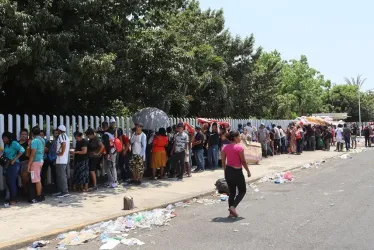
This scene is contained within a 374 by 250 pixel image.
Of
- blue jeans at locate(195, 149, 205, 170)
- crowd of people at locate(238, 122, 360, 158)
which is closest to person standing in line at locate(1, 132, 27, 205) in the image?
blue jeans at locate(195, 149, 205, 170)

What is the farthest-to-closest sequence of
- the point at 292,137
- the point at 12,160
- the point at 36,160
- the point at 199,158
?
1. the point at 292,137
2. the point at 199,158
3. the point at 36,160
4. the point at 12,160

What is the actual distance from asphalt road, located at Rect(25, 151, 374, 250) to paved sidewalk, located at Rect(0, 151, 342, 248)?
102 centimetres

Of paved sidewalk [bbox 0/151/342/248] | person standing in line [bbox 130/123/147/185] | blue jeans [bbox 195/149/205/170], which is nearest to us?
paved sidewalk [bbox 0/151/342/248]

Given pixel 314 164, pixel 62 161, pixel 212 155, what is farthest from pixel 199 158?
pixel 62 161

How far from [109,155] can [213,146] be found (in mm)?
5823

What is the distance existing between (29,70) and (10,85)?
2425 millimetres

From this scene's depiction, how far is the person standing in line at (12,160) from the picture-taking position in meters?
9.12

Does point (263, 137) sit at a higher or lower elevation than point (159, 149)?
higher

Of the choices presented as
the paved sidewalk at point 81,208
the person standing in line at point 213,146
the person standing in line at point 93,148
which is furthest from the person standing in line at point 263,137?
the person standing in line at point 93,148

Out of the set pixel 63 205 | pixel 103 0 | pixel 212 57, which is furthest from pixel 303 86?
pixel 63 205

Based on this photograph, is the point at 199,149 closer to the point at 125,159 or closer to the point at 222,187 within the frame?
the point at 125,159

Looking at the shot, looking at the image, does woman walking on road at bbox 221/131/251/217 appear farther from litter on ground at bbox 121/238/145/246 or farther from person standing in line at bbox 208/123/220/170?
person standing in line at bbox 208/123/220/170

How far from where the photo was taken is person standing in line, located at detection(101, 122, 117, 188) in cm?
1123

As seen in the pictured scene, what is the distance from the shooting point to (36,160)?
30.6 feet
